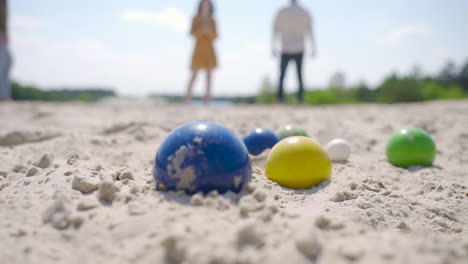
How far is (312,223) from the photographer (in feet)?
6.23

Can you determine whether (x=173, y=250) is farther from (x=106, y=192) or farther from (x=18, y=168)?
(x=18, y=168)

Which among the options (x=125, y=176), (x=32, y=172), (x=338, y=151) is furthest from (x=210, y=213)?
(x=338, y=151)

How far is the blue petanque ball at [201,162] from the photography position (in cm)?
228

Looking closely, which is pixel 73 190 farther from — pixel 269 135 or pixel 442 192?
pixel 442 192

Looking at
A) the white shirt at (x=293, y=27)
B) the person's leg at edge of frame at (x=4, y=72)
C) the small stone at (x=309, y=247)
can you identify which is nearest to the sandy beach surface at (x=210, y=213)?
the small stone at (x=309, y=247)

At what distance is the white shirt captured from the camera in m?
7.98

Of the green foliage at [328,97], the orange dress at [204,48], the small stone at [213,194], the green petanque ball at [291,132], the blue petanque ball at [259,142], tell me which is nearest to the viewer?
the small stone at [213,194]

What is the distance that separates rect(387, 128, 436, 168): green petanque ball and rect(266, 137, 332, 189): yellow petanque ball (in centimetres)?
157

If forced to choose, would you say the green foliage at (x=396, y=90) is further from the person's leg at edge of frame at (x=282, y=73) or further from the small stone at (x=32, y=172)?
the small stone at (x=32, y=172)

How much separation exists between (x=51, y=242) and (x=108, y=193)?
48 cm

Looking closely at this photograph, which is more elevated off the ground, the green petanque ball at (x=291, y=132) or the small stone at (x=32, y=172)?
the green petanque ball at (x=291, y=132)

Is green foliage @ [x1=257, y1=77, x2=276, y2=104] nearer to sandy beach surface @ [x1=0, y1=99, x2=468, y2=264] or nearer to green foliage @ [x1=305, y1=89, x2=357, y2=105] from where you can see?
green foliage @ [x1=305, y1=89, x2=357, y2=105]

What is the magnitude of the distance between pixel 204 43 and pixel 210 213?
21.5 ft

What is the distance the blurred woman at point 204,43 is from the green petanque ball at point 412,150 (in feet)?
16.0
